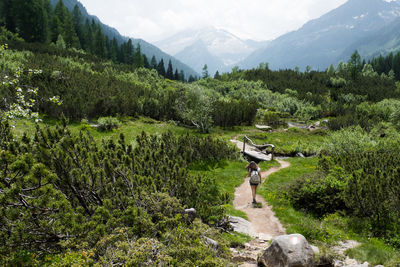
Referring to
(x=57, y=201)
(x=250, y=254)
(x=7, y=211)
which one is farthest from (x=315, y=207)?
(x=7, y=211)

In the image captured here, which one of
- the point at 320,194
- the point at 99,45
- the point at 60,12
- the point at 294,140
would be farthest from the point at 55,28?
the point at 320,194

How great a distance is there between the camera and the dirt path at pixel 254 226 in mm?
6367

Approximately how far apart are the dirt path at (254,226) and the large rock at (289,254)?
1.97 feet

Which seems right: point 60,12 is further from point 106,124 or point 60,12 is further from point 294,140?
point 294,140

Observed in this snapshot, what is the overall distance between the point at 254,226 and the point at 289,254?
3439 millimetres

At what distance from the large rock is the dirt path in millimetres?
599

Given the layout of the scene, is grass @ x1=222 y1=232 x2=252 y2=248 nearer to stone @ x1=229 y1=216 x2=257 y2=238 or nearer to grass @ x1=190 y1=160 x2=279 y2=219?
stone @ x1=229 y1=216 x2=257 y2=238

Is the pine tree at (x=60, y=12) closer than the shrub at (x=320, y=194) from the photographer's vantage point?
No

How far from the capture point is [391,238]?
23.2 ft

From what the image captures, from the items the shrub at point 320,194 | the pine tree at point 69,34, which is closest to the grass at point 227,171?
the shrub at point 320,194

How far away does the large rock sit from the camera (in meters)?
5.33

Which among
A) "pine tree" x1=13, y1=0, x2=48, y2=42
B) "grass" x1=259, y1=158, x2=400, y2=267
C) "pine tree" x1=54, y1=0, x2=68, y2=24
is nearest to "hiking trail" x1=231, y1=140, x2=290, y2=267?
"grass" x1=259, y1=158, x2=400, y2=267

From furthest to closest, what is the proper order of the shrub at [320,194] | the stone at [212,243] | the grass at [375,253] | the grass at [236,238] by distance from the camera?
the shrub at [320,194] → the grass at [236,238] → the grass at [375,253] → the stone at [212,243]

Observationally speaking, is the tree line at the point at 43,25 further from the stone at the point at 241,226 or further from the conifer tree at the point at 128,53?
the stone at the point at 241,226
